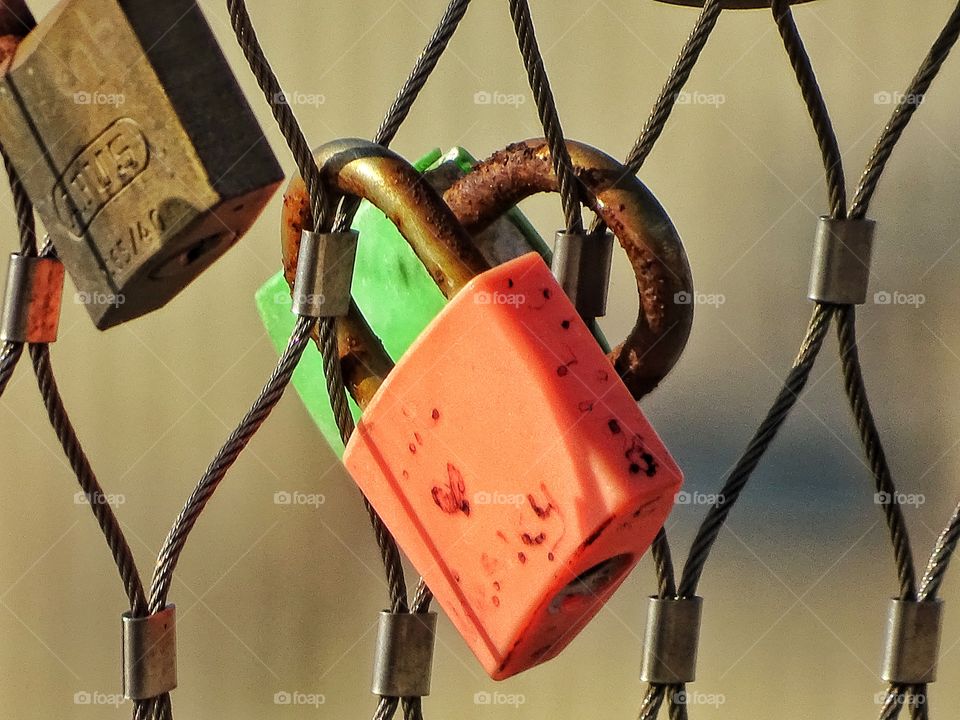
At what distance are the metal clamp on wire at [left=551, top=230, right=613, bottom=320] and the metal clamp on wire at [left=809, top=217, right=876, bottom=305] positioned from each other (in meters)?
0.08

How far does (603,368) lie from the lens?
341mm

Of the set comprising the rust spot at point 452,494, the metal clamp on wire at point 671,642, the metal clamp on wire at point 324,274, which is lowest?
the metal clamp on wire at point 671,642

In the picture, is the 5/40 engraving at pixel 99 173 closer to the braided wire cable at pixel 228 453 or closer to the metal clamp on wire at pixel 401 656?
the braided wire cable at pixel 228 453

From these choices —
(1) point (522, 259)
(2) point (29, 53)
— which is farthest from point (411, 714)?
(2) point (29, 53)

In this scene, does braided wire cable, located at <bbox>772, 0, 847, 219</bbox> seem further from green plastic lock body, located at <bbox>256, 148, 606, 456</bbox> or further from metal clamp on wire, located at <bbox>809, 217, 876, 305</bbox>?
green plastic lock body, located at <bbox>256, 148, 606, 456</bbox>

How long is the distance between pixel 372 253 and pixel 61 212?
153 mm

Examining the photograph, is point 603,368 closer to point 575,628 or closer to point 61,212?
point 575,628

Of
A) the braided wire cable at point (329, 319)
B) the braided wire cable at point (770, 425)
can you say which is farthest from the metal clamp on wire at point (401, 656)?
the braided wire cable at point (770, 425)

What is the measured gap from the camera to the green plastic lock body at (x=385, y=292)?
468 millimetres

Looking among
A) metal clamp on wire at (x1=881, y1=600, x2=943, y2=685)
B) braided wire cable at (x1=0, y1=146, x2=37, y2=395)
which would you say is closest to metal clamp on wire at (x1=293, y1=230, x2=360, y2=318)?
braided wire cable at (x1=0, y1=146, x2=37, y2=395)

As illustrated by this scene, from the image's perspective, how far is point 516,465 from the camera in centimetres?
33

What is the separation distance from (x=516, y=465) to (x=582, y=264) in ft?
0.32

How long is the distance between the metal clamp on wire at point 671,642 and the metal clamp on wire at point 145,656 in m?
0.19

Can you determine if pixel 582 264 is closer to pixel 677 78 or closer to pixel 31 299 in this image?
pixel 677 78
